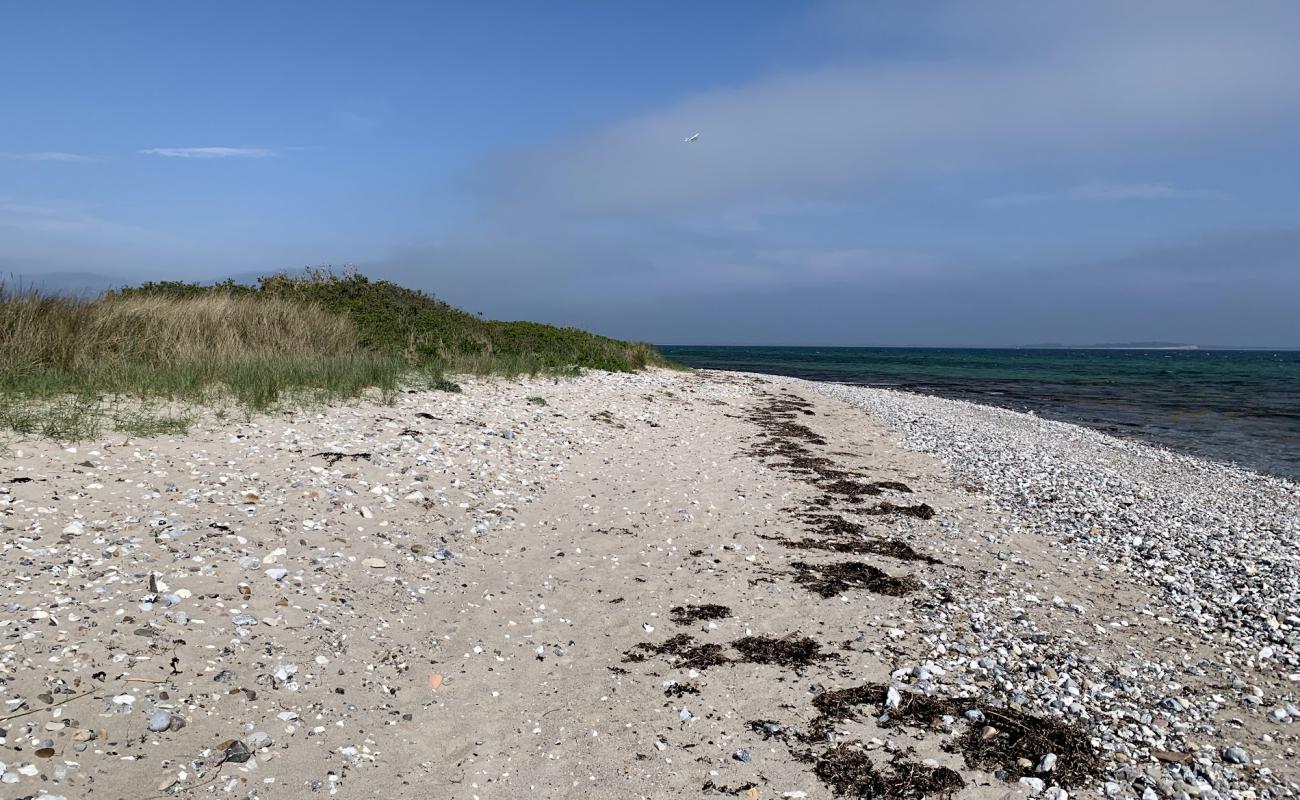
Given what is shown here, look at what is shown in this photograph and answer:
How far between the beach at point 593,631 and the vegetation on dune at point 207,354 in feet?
4.63

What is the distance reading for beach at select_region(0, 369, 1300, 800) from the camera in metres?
4.80

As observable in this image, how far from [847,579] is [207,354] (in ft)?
49.5

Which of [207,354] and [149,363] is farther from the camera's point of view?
[207,354]

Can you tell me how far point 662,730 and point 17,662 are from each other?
463 centimetres

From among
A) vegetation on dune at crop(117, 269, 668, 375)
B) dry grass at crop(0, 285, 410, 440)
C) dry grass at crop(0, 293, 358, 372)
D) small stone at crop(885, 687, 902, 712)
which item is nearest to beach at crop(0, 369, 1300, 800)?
small stone at crop(885, 687, 902, 712)

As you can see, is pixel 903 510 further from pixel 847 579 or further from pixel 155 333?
pixel 155 333

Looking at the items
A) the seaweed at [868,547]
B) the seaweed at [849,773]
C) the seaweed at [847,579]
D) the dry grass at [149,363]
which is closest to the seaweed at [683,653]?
the seaweed at [849,773]

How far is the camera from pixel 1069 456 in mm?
18844

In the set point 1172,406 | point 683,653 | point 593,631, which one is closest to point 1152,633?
point 683,653

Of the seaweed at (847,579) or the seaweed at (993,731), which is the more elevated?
the seaweed at (847,579)

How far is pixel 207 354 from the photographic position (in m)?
16.4

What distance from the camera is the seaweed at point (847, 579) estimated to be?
27.1ft

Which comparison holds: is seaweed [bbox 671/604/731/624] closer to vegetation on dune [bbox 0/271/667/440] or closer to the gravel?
the gravel

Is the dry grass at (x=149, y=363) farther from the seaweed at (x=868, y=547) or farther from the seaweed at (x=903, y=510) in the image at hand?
the seaweed at (x=903, y=510)
